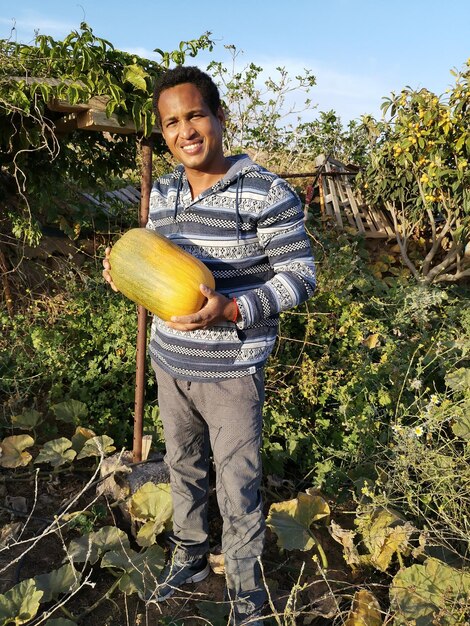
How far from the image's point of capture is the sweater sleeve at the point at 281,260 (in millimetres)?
1699

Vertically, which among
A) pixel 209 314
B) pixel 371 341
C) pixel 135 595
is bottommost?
pixel 135 595

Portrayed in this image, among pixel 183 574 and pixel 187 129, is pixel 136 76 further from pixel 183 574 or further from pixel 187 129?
pixel 183 574

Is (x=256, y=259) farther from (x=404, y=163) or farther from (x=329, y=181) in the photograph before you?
(x=329, y=181)

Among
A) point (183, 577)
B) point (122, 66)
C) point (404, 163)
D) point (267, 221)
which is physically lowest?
point (183, 577)

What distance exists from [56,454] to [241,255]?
5.33ft

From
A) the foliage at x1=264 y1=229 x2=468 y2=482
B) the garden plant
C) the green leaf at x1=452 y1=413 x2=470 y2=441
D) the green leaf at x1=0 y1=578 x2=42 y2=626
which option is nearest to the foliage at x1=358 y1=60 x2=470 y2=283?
Result: the garden plant

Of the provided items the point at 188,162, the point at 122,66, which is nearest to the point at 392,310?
the point at 122,66

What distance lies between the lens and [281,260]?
1.74 m

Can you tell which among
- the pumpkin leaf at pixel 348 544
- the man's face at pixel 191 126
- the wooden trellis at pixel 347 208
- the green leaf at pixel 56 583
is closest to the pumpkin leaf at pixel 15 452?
the green leaf at pixel 56 583

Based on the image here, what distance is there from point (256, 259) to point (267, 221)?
0.49 feet

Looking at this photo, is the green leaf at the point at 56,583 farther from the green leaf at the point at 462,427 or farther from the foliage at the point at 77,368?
the green leaf at the point at 462,427

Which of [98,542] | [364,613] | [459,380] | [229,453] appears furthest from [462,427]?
[98,542]

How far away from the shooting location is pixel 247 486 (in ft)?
6.38

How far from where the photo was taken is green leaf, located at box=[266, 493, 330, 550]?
2.27 metres
